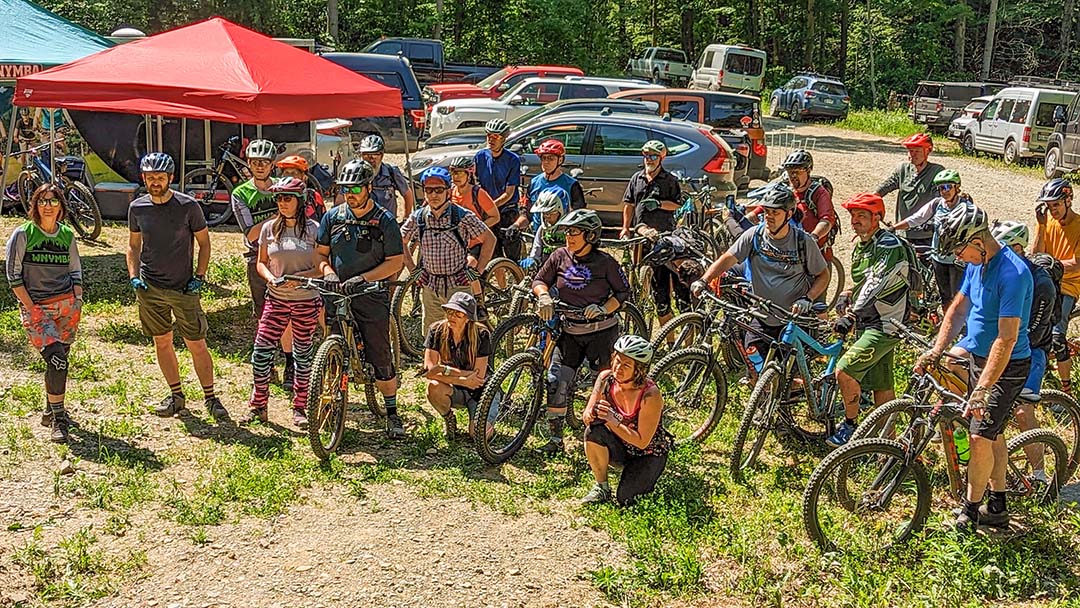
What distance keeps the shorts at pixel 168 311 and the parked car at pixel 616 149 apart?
6534mm

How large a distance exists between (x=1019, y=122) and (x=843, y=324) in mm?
20112

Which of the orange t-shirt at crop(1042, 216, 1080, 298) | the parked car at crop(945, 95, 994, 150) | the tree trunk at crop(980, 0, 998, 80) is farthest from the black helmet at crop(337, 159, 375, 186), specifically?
the tree trunk at crop(980, 0, 998, 80)

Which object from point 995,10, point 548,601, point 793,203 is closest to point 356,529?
point 548,601

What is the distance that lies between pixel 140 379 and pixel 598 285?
4.09m

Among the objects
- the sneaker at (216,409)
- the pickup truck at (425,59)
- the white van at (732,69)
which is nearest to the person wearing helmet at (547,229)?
the sneaker at (216,409)

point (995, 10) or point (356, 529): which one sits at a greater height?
point (995, 10)

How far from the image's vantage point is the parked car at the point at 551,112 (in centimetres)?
1558

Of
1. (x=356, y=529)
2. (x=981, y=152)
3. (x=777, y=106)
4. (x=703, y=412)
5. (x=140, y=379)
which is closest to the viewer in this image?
(x=356, y=529)

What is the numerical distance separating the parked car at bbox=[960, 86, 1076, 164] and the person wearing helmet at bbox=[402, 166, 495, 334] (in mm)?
19721

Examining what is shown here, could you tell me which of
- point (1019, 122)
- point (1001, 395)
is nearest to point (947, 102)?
point (1019, 122)

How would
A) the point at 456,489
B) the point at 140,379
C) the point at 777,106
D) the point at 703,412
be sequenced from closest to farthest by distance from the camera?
the point at 456,489, the point at 703,412, the point at 140,379, the point at 777,106

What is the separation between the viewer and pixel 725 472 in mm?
6961

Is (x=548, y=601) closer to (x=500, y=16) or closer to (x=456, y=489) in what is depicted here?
(x=456, y=489)

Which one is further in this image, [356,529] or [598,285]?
[598,285]
